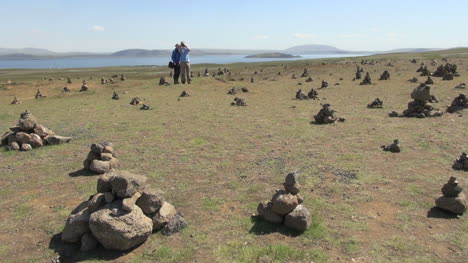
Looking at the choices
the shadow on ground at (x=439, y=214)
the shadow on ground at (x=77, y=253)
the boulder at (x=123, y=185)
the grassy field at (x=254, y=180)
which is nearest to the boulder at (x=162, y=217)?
the grassy field at (x=254, y=180)

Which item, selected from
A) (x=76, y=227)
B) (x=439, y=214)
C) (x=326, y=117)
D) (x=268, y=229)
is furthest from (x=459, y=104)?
(x=76, y=227)

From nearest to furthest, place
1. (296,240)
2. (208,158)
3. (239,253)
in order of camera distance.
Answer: (239,253) → (296,240) → (208,158)

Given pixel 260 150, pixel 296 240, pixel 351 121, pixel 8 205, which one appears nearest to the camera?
pixel 296 240

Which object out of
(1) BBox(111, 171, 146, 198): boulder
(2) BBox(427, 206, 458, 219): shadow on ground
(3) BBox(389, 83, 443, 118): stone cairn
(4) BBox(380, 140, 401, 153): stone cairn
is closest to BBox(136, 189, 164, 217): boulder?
(1) BBox(111, 171, 146, 198): boulder

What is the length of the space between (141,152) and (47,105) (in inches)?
955

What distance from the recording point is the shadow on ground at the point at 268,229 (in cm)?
1074

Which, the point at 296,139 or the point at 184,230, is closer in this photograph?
the point at 184,230

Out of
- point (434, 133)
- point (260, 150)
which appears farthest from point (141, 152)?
point (434, 133)

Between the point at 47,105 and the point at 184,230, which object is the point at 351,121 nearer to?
the point at 184,230

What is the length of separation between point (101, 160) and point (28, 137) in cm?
649

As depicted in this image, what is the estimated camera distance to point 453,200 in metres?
11.6

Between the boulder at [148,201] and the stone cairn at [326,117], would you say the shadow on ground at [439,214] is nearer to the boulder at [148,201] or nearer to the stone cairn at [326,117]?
the boulder at [148,201]

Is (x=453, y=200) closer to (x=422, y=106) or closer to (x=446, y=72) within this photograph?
(x=422, y=106)

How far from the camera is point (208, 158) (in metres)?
17.9
